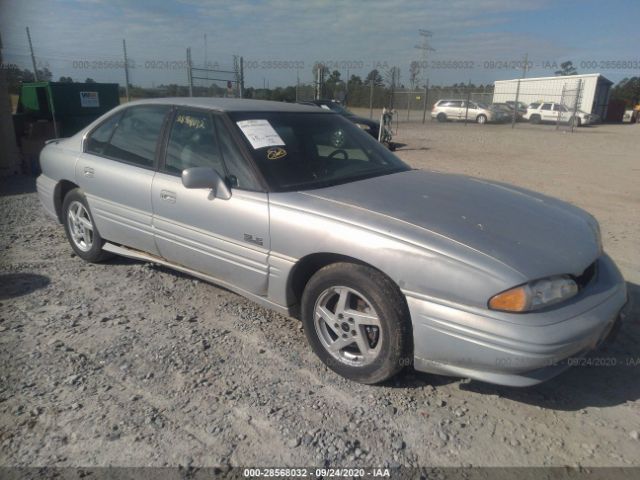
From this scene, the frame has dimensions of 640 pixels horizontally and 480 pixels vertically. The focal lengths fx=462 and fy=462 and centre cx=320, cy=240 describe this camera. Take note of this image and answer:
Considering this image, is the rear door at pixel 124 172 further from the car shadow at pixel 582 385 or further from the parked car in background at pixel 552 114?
the parked car in background at pixel 552 114

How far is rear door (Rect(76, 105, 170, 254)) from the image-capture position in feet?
11.9

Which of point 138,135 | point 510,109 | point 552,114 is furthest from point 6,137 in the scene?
point 510,109

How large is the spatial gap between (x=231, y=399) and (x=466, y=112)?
30974mm

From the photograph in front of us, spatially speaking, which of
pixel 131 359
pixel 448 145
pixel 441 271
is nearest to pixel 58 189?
pixel 131 359

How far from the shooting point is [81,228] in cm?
438

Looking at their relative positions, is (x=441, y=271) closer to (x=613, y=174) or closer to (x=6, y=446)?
(x=6, y=446)

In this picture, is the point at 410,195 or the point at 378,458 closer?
the point at 378,458

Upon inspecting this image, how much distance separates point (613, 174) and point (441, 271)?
10.1m

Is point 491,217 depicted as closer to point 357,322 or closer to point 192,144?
point 357,322

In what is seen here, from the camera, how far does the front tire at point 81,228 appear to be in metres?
4.20

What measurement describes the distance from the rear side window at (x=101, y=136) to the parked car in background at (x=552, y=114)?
98.7 feet

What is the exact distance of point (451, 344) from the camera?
228 centimetres

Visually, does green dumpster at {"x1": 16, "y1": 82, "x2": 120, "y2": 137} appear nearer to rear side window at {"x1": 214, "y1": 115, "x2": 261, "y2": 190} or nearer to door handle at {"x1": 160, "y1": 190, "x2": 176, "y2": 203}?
door handle at {"x1": 160, "y1": 190, "x2": 176, "y2": 203}

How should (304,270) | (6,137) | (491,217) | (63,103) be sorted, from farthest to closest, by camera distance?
(63,103) → (6,137) → (304,270) → (491,217)
